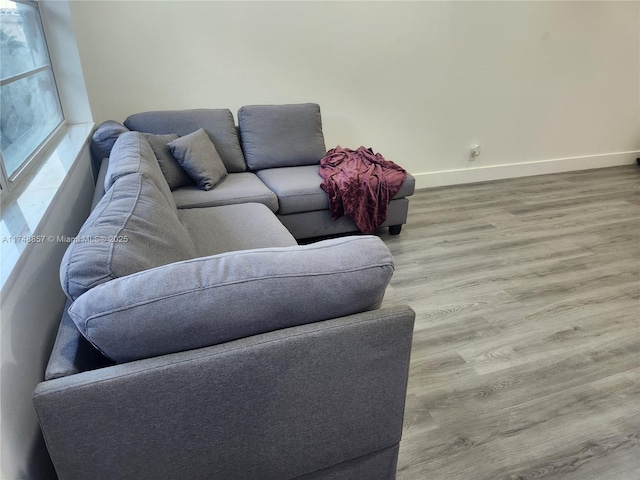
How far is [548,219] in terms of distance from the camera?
141 inches

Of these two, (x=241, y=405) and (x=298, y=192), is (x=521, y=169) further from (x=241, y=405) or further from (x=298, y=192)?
(x=241, y=405)

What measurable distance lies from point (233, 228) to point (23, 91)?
1.30 meters

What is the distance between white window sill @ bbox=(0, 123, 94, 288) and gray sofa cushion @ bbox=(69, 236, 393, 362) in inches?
13.4

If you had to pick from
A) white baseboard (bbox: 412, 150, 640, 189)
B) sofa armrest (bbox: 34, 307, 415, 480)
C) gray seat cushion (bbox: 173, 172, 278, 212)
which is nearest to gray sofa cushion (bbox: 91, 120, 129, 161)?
gray seat cushion (bbox: 173, 172, 278, 212)

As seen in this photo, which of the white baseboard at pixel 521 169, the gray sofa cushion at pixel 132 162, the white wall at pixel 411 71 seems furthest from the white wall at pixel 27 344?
the white baseboard at pixel 521 169

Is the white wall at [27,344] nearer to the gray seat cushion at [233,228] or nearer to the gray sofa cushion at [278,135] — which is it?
the gray seat cushion at [233,228]

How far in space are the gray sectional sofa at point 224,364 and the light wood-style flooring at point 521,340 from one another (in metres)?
0.55

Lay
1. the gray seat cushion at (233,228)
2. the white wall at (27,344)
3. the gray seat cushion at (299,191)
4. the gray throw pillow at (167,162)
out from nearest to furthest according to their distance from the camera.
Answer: the white wall at (27,344) < the gray seat cushion at (233,228) < the gray throw pillow at (167,162) < the gray seat cushion at (299,191)

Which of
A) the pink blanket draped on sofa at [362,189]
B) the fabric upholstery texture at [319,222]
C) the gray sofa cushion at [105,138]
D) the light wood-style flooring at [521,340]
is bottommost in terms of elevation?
the light wood-style flooring at [521,340]

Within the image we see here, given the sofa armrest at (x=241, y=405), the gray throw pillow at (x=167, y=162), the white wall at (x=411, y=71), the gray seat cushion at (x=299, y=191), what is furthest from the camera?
the white wall at (x=411, y=71)

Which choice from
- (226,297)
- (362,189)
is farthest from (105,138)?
(226,297)

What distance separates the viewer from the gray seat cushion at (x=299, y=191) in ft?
9.53

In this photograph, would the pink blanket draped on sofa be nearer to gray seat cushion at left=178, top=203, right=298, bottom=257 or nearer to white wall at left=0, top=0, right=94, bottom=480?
gray seat cushion at left=178, top=203, right=298, bottom=257

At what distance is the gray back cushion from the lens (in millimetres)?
3066
